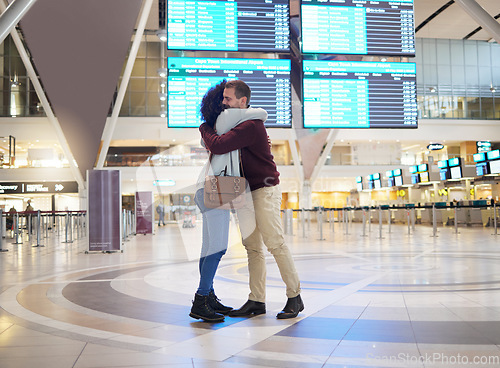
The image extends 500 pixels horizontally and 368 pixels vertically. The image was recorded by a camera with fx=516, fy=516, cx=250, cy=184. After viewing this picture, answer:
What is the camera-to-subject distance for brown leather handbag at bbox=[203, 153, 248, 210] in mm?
3125

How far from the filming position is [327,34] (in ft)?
29.6

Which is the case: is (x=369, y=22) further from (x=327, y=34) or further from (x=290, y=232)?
(x=290, y=232)

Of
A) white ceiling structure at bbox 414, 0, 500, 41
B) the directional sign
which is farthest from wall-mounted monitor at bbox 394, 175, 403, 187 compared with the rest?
the directional sign

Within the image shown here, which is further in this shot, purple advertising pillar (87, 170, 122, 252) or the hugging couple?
purple advertising pillar (87, 170, 122, 252)

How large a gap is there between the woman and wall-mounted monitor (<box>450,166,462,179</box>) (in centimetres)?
2040

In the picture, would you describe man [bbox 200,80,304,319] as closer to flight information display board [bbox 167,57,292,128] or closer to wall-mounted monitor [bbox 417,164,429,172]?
flight information display board [bbox 167,57,292,128]

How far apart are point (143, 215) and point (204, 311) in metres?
15.2

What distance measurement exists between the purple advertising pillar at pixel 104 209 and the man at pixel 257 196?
666cm

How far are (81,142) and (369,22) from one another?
10304 millimetres

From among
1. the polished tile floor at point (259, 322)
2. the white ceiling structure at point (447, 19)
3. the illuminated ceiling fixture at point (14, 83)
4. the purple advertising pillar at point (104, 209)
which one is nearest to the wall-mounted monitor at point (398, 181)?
the white ceiling structure at point (447, 19)

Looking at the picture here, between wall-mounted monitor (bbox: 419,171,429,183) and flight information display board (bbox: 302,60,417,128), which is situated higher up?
flight information display board (bbox: 302,60,417,128)

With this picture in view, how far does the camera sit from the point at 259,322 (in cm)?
311

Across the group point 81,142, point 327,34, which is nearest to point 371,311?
point 327,34

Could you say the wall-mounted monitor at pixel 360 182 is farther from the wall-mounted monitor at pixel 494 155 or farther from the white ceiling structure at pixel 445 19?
the wall-mounted monitor at pixel 494 155
